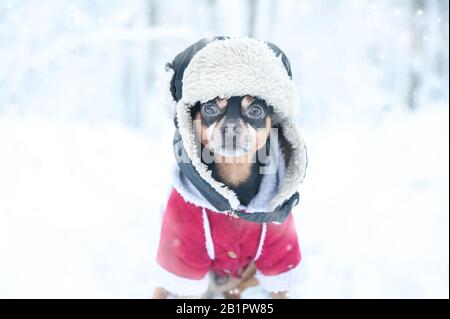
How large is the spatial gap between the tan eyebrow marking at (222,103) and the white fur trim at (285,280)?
78 cm

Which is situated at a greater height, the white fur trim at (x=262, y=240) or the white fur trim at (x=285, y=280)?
the white fur trim at (x=262, y=240)

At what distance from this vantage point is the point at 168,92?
154 centimetres

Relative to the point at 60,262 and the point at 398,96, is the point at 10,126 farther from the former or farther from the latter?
the point at 398,96

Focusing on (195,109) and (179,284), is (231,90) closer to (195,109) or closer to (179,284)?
(195,109)

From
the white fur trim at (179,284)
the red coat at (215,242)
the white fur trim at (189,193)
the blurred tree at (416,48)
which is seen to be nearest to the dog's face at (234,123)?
the white fur trim at (189,193)

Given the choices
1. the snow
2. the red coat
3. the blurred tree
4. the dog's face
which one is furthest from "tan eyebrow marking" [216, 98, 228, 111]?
the blurred tree

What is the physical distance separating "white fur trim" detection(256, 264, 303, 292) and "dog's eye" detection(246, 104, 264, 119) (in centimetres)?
71

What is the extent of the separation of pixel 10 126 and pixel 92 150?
21.6 inches

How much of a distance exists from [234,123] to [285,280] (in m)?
0.75

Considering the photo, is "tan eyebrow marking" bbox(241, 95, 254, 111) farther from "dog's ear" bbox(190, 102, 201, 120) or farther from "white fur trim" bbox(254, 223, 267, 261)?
"white fur trim" bbox(254, 223, 267, 261)

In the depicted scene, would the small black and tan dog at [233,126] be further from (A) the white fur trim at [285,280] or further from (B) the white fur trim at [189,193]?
(A) the white fur trim at [285,280]

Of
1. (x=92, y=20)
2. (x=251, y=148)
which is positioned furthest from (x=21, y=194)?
(x=251, y=148)

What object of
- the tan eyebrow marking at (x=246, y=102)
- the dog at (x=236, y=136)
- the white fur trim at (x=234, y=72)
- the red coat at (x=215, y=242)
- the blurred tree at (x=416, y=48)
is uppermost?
the blurred tree at (x=416, y=48)

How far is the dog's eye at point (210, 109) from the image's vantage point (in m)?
1.42
